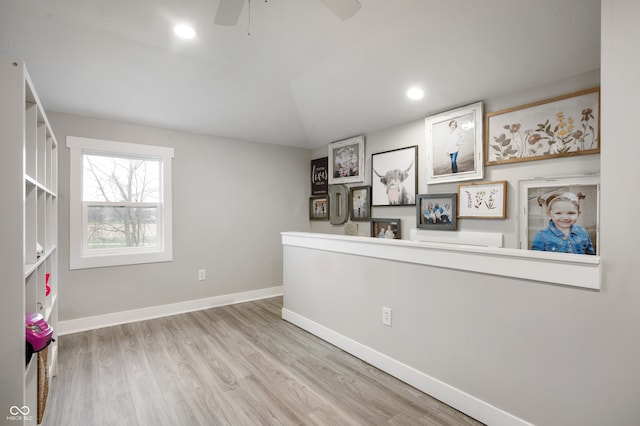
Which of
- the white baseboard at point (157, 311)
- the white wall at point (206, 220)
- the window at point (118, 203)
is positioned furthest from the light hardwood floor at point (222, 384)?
the window at point (118, 203)

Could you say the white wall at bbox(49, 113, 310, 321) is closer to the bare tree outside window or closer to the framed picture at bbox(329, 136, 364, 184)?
the bare tree outside window

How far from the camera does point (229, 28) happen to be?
223 centimetres

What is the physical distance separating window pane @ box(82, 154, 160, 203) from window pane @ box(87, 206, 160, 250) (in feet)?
0.41

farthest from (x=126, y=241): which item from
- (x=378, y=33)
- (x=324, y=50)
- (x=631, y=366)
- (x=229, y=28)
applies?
(x=631, y=366)

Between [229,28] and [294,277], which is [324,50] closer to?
[229,28]

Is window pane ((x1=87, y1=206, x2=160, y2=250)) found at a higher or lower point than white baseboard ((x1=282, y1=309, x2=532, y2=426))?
higher

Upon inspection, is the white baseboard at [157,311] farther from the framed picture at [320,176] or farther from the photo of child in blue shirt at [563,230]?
the photo of child in blue shirt at [563,230]

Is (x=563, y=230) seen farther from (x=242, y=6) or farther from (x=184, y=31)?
(x=184, y=31)

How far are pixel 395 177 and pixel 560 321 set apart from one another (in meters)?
2.24

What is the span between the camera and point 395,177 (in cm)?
352

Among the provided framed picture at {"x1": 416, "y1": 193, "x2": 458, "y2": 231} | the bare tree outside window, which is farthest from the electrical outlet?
the bare tree outside window

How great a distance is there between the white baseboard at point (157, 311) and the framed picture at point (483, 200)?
9.46ft

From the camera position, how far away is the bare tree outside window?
338 cm

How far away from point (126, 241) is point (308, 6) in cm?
315
